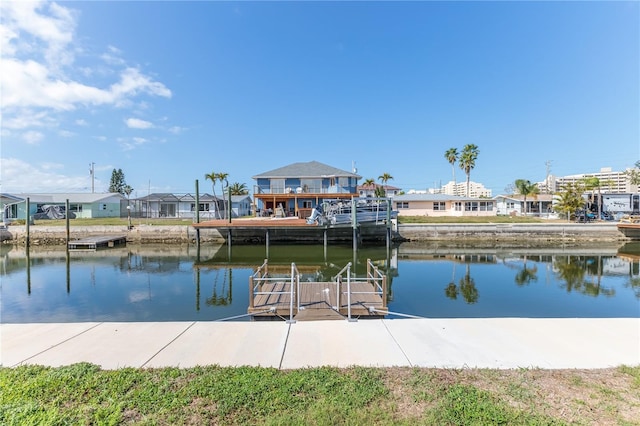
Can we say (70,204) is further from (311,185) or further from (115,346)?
(115,346)

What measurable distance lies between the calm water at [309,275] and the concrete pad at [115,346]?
3.67 meters

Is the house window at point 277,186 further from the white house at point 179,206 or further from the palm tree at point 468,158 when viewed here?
the palm tree at point 468,158

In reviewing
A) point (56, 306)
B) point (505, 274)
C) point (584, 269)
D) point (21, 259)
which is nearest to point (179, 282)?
point (56, 306)

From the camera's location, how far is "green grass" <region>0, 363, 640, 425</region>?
328 centimetres

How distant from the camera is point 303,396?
12.0ft

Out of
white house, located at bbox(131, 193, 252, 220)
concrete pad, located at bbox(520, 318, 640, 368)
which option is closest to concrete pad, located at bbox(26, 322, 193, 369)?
concrete pad, located at bbox(520, 318, 640, 368)

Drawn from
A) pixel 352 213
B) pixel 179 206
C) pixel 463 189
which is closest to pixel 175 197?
pixel 179 206

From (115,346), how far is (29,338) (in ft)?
5.81

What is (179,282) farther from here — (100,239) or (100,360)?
(100,239)

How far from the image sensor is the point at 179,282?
49.0 feet

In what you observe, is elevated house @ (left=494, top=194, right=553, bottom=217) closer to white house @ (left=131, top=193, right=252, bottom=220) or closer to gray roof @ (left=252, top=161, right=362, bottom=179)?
gray roof @ (left=252, top=161, right=362, bottom=179)

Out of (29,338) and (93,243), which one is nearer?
(29,338)

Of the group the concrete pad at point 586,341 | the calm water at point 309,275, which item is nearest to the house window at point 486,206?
the calm water at point 309,275

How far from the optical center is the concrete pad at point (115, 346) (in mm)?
4695
